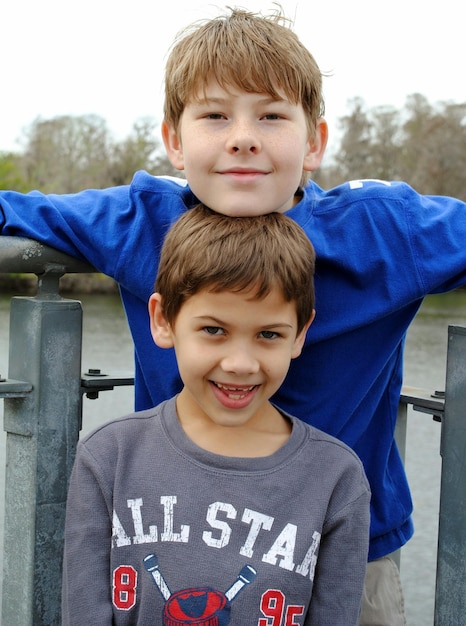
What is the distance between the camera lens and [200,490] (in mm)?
1531

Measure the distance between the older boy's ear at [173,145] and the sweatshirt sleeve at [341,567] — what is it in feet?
2.37

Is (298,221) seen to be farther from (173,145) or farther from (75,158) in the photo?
(75,158)

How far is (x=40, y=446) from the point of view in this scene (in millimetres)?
1798

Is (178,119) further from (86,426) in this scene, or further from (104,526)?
(86,426)

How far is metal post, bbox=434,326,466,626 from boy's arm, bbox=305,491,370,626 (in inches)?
12.7

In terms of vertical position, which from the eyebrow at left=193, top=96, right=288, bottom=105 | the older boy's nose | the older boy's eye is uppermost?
the eyebrow at left=193, top=96, right=288, bottom=105

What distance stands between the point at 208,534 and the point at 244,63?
32.6 inches

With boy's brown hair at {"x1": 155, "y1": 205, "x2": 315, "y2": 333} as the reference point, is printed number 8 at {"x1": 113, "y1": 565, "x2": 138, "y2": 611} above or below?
below

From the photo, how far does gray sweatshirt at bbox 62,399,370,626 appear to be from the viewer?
1502 millimetres

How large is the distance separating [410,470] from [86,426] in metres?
1.39

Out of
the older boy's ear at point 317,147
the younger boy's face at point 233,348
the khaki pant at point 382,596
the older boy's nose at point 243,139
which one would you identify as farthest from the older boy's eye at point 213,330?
the khaki pant at point 382,596

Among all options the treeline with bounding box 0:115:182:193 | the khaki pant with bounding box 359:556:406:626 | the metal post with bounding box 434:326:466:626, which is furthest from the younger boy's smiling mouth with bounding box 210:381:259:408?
the treeline with bounding box 0:115:182:193

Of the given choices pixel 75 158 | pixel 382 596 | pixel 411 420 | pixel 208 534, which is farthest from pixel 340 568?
pixel 75 158

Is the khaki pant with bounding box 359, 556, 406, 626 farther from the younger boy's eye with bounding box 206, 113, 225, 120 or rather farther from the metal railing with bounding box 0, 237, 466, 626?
the younger boy's eye with bounding box 206, 113, 225, 120
